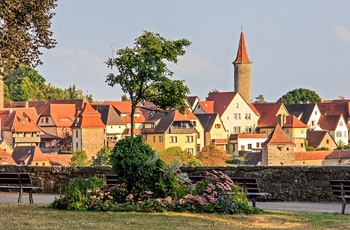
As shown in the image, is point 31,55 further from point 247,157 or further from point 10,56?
point 247,157

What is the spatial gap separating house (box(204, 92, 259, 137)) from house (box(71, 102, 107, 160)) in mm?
27893

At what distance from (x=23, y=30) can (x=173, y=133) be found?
450 ft

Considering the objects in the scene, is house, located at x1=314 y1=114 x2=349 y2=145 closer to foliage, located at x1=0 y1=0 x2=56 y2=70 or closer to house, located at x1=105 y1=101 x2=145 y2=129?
house, located at x1=105 y1=101 x2=145 y2=129

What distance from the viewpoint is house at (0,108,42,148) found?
161 meters

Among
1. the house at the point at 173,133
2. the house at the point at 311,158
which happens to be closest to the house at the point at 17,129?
the house at the point at 173,133

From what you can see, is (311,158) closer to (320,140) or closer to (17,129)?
(320,140)

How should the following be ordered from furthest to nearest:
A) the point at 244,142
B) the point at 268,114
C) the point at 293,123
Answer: the point at 268,114, the point at 293,123, the point at 244,142

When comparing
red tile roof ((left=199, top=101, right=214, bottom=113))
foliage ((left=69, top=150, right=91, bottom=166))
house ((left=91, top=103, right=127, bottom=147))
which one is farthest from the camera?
red tile roof ((left=199, top=101, right=214, bottom=113))

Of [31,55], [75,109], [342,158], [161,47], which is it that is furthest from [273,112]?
[31,55]

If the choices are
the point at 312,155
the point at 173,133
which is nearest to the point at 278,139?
the point at 312,155

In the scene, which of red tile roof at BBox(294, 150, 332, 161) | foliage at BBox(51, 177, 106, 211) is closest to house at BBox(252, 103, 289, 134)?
red tile roof at BBox(294, 150, 332, 161)

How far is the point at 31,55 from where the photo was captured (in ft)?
87.7

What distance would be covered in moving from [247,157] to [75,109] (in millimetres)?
43647

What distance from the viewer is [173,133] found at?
535ft
